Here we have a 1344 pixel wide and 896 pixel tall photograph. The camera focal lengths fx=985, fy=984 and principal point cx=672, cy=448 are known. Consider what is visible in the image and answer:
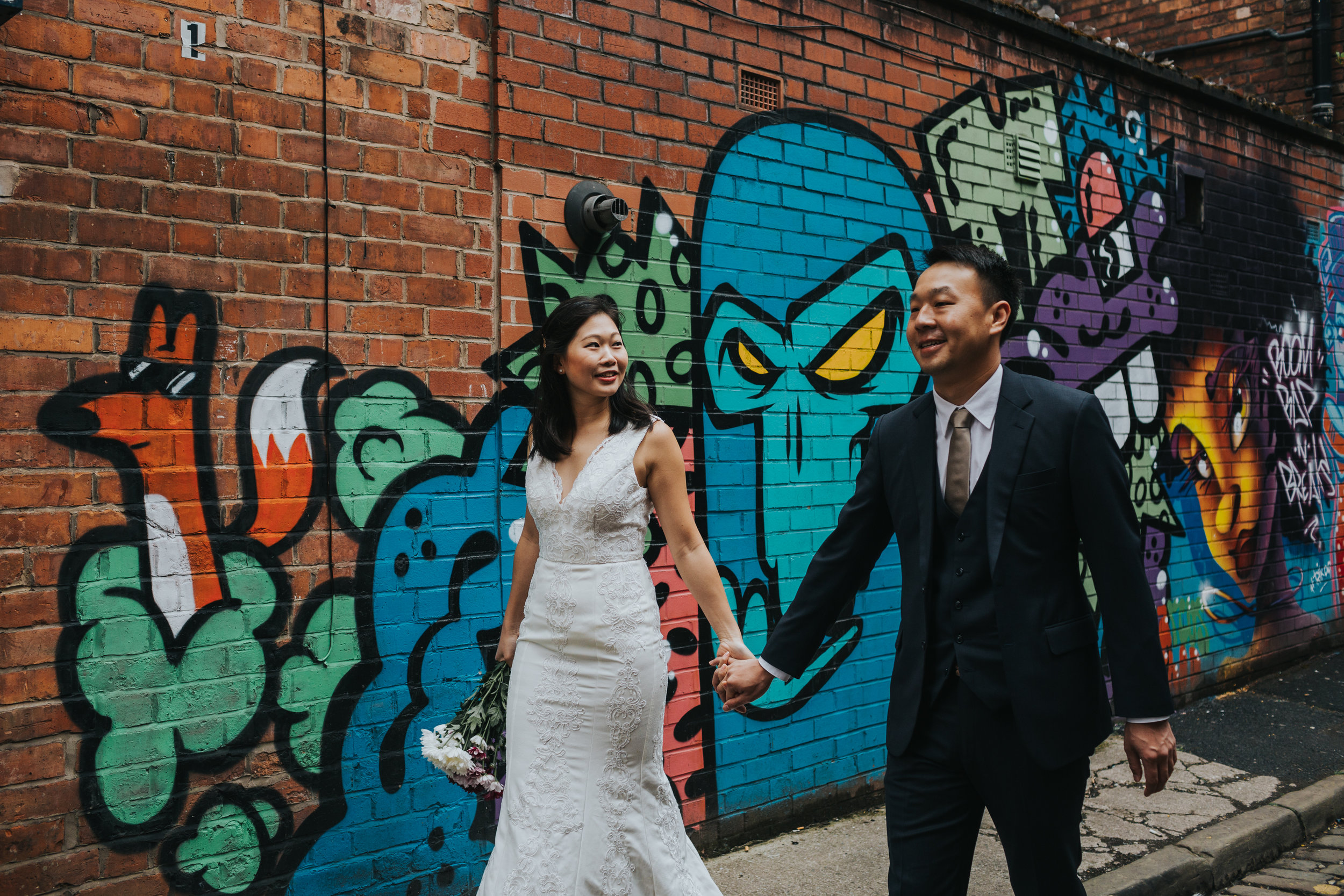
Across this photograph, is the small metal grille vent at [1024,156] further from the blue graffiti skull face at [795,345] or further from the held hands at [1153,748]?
the held hands at [1153,748]

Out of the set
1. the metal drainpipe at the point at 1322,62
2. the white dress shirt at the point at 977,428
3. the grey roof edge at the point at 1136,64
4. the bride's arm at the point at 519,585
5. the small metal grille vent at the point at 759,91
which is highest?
the metal drainpipe at the point at 1322,62

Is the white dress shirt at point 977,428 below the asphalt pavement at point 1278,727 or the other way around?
the other way around

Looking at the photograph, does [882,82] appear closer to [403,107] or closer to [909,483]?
[403,107]

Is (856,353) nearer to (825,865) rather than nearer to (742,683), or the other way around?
(825,865)

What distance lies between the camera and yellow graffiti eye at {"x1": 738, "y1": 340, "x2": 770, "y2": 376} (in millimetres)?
4492

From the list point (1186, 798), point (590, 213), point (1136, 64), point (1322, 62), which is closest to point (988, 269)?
point (590, 213)

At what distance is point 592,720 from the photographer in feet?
9.14

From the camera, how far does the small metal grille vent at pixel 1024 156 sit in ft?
19.1

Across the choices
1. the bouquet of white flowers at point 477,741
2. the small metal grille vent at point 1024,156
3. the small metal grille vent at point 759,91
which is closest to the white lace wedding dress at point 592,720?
the bouquet of white flowers at point 477,741

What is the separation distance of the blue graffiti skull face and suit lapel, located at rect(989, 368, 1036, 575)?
1.90m

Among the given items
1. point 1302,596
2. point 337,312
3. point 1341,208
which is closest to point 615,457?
point 337,312

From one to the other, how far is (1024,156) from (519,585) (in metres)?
4.31

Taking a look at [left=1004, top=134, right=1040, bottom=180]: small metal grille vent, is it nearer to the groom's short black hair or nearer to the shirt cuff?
the groom's short black hair

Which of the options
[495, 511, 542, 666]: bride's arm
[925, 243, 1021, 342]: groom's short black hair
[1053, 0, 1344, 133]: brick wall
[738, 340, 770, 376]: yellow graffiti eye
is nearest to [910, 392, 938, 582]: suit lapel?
[925, 243, 1021, 342]: groom's short black hair
